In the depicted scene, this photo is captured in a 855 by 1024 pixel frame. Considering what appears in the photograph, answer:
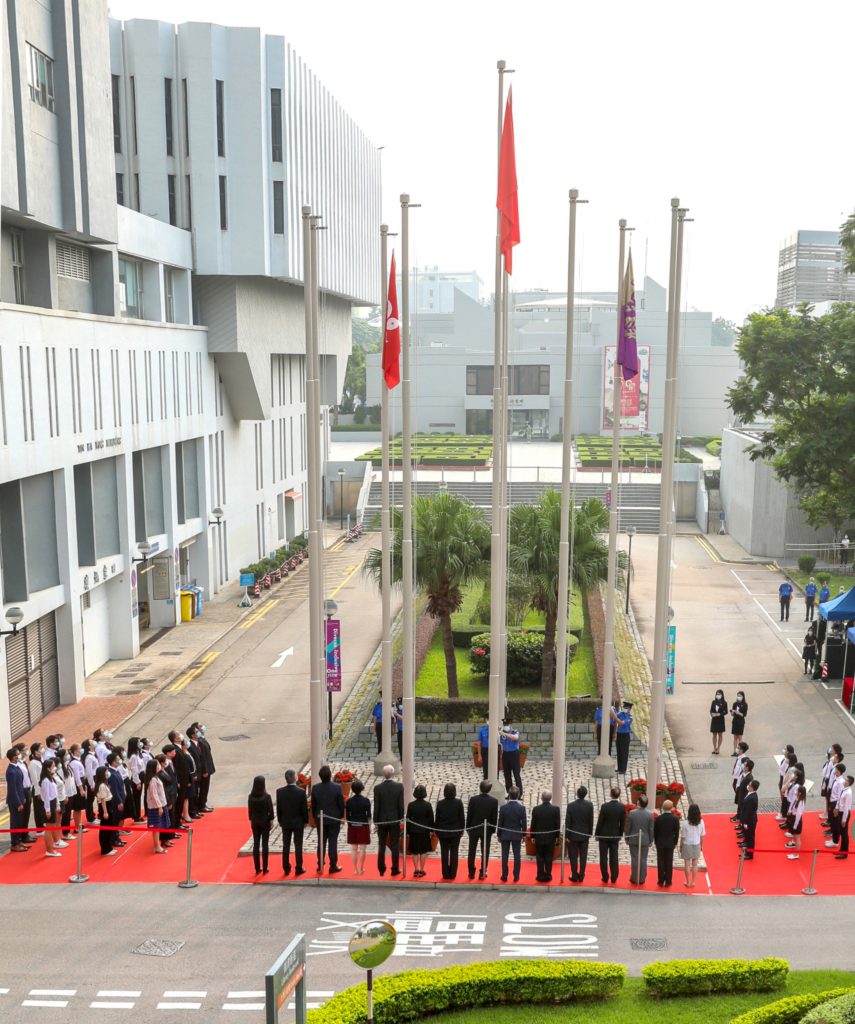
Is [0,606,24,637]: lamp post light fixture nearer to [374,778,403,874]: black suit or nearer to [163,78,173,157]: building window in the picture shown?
[374,778,403,874]: black suit

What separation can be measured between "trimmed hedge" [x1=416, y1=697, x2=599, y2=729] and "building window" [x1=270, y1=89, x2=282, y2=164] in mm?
21953

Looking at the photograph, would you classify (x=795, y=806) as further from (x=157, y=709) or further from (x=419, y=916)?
(x=157, y=709)

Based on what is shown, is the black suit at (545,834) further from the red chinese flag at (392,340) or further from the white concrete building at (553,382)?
the white concrete building at (553,382)

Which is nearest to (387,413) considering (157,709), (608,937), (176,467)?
(608,937)

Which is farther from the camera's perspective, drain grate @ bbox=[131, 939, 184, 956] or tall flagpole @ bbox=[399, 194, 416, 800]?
tall flagpole @ bbox=[399, 194, 416, 800]

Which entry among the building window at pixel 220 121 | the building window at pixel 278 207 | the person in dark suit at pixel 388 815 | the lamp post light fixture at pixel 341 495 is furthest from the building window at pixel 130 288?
the lamp post light fixture at pixel 341 495

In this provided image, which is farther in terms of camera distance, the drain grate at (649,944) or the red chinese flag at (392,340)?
the red chinese flag at (392,340)

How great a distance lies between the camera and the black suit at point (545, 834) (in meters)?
15.6

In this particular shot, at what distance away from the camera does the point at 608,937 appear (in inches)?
550

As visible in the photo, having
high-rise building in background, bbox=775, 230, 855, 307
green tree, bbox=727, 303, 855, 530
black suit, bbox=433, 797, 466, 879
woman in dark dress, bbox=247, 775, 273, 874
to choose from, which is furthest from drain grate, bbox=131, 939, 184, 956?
high-rise building in background, bbox=775, 230, 855, 307

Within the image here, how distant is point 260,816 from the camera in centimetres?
1572

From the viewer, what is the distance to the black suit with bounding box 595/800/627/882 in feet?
50.3

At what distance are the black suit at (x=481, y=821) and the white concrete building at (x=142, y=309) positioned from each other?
1119 cm

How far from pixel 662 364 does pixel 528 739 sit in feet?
202
